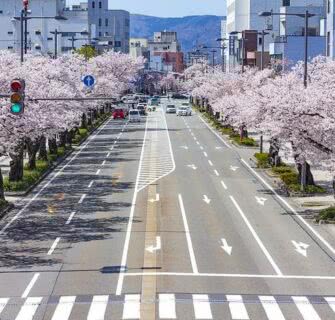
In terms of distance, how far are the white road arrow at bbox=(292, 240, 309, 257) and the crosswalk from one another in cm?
637

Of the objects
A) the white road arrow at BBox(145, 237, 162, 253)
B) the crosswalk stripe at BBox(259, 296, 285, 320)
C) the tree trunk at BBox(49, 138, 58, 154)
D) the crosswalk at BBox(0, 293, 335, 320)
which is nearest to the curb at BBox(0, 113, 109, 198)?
the tree trunk at BBox(49, 138, 58, 154)

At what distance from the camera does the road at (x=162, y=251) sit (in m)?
18.7

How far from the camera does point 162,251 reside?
1014 inches

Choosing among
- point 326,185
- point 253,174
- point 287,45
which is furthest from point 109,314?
point 287,45

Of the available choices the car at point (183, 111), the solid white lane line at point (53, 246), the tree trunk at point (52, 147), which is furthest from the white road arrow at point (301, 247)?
the car at point (183, 111)

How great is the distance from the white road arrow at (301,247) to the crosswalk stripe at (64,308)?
9.10 meters

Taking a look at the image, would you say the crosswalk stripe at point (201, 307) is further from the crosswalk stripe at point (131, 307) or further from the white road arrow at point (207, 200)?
the white road arrow at point (207, 200)

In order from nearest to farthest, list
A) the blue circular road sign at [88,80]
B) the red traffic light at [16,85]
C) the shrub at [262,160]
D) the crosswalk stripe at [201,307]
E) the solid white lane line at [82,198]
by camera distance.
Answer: the crosswalk stripe at [201,307]
the red traffic light at [16,85]
the solid white lane line at [82,198]
the shrub at [262,160]
the blue circular road sign at [88,80]

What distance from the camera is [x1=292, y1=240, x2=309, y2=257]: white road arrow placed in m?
26.1

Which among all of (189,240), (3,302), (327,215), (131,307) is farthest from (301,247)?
(3,302)

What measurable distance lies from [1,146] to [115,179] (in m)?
14.6

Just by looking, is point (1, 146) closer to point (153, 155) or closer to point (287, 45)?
point (153, 155)

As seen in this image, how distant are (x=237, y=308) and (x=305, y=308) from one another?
152cm

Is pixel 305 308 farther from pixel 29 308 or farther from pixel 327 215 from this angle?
pixel 327 215
